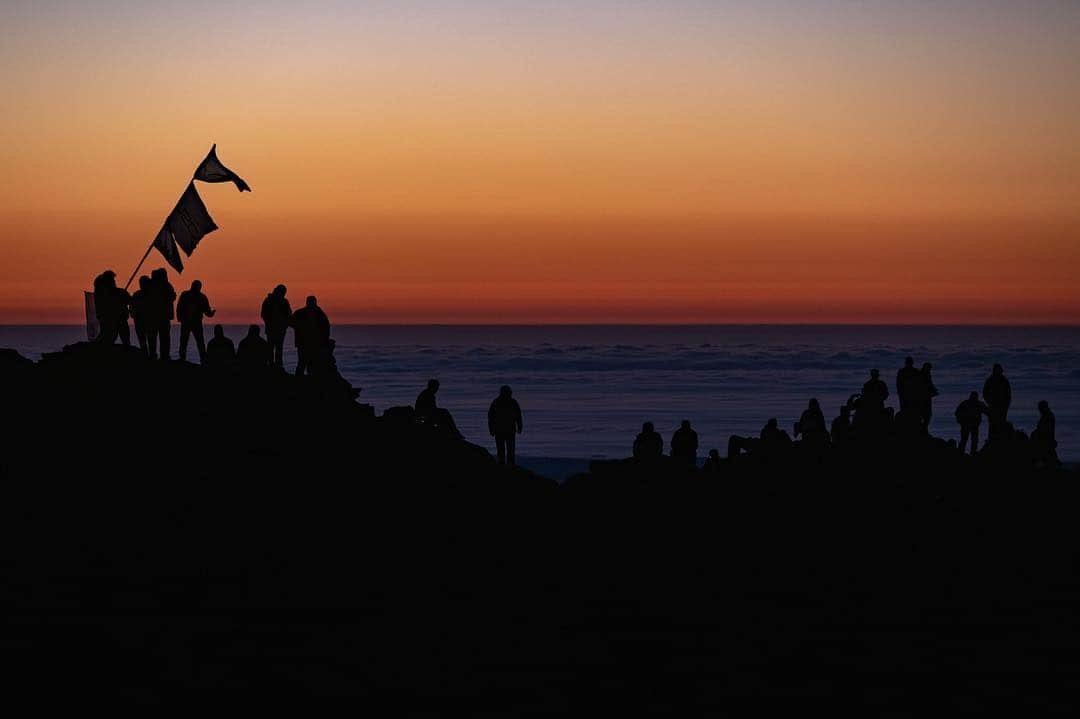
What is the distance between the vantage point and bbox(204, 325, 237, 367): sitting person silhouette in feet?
84.8

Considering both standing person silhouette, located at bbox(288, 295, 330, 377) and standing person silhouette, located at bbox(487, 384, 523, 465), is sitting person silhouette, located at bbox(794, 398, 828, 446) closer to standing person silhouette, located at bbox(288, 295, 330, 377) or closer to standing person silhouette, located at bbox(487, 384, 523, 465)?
standing person silhouette, located at bbox(487, 384, 523, 465)

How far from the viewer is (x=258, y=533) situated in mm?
18719

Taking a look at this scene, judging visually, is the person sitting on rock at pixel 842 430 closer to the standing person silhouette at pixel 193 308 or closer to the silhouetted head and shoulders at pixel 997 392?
the silhouetted head and shoulders at pixel 997 392

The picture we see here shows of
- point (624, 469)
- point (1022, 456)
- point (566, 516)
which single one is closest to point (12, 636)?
point (566, 516)

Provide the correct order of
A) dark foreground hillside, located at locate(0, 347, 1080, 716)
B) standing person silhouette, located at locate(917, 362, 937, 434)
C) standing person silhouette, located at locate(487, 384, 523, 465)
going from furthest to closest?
standing person silhouette, located at locate(917, 362, 937, 434)
standing person silhouette, located at locate(487, 384, 523, 465)
dark foreground hillside, located at locate(0, 347, 1080, 716)

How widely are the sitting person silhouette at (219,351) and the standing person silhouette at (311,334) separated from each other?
58.8 inches

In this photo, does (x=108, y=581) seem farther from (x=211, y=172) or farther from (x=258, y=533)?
(x=211, y=172)

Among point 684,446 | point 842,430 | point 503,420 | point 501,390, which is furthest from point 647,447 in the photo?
point 842,430

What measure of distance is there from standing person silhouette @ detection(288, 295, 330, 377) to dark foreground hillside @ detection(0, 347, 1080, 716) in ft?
1.45

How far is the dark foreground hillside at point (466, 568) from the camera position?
13.2 metres

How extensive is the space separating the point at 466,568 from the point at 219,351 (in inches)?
391

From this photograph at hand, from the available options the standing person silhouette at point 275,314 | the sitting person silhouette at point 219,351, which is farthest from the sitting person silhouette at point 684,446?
the sitting person silhouette at point 219,351

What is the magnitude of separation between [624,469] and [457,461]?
3.61 meters

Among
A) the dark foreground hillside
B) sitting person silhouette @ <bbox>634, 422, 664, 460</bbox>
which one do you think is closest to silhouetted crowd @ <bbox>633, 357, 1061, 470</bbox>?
sitting person silhouette @ <bbox>634, 422, 664, 460</bbox>
